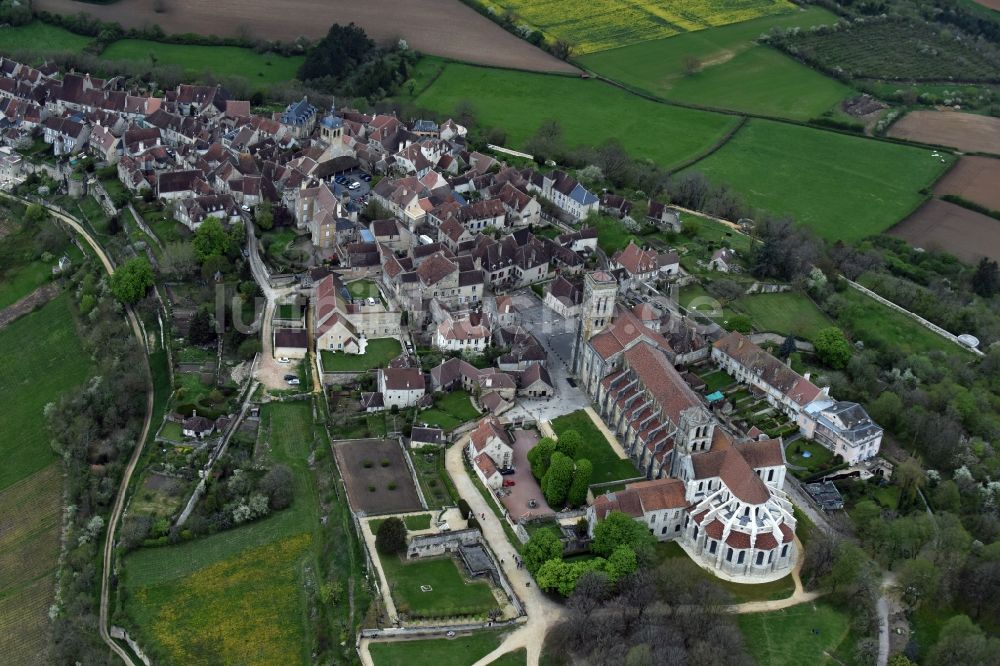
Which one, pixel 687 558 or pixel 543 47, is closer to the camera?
pixel 687 558

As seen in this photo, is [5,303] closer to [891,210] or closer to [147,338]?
[147,338]

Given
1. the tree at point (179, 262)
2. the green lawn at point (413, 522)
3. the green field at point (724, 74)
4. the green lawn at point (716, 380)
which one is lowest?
the green lawn at point (413, 522)

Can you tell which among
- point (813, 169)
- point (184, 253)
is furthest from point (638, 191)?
point (184, 253)

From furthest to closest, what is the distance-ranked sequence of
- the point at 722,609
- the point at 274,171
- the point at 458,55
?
1. the point at 458,55
2. the point at 274,171
3. the point at 722,609

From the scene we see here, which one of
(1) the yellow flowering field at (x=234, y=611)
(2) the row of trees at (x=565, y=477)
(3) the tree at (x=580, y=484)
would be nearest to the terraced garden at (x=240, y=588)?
(1) the yellow flowering field at (x=234, y=611)

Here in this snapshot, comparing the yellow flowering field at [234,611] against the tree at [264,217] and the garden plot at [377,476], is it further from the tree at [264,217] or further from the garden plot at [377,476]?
the tree at [264,217]

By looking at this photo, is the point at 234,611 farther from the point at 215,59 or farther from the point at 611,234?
the point at 215,59
